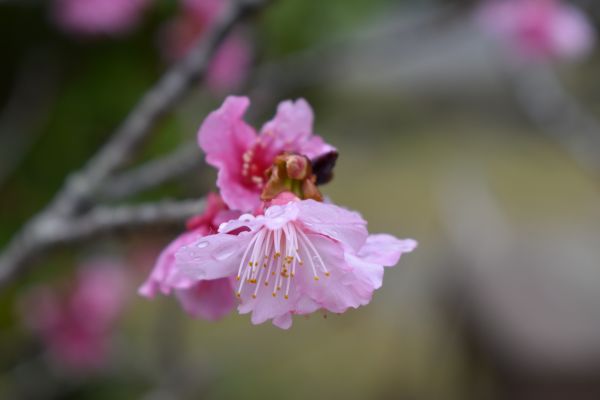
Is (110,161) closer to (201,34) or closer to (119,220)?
(119,220)

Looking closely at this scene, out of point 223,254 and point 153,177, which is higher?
point 153,177

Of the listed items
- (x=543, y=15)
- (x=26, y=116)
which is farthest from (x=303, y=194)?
(x=26, y=116)

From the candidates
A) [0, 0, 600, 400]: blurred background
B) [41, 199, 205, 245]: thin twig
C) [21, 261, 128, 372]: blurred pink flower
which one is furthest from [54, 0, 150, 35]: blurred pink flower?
[41, 199, 205, 245]: thin twig

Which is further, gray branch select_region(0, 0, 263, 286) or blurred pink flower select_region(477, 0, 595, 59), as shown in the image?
blurred pink flower select_region(477, 0, 595, 59)

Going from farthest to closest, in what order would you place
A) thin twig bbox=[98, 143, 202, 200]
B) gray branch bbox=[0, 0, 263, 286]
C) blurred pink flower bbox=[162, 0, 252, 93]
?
blurred pink flower bbox=[162, 0, 252, 93] < thin twig bbox=[98, 143, 202, 200] < gray branch bbox=[0, 0, 263, 286]

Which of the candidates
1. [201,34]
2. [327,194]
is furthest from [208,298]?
[327,194]

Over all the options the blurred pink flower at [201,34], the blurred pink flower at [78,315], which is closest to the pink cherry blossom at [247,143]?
the blurred pink flower at [201,34]

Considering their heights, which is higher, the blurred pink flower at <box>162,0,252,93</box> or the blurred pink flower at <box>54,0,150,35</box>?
the blurred pink flower at <box>54,0,150,35</box>

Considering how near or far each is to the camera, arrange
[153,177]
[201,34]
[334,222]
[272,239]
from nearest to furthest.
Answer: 1. [334,222]
2. [272,239]
3. [153,177]
4. [201,34]

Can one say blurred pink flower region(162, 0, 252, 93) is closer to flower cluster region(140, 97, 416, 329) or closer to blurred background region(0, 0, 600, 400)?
blurred background region(0, 0, 600, 400)
